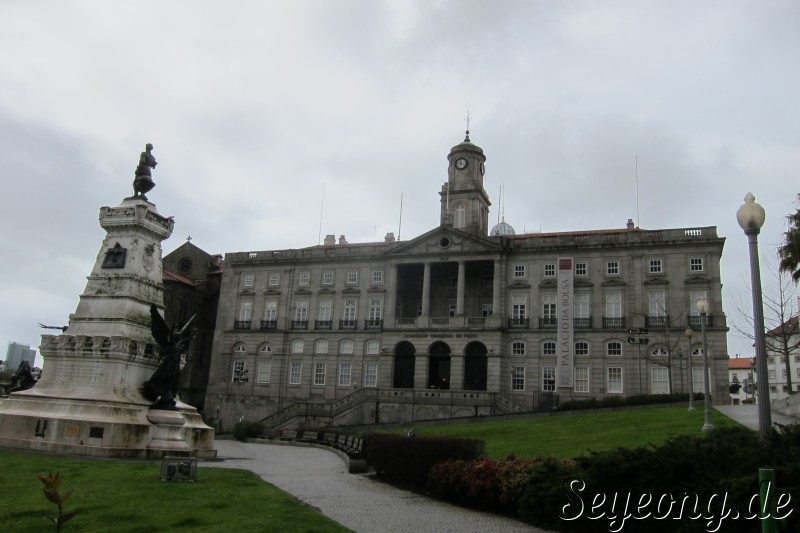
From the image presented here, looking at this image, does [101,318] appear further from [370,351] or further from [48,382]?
[370,351]

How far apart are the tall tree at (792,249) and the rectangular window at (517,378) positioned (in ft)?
104

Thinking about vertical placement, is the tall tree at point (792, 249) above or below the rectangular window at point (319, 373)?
above

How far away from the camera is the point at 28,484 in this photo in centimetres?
1441

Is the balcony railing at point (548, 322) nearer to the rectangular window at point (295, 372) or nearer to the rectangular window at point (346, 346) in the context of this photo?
the rectangular window at point (346, 346)

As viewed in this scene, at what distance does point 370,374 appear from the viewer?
59.7 m

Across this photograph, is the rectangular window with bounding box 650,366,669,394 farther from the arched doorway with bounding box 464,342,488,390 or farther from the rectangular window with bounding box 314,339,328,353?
the rectangular window with bounding box 314,339,328,353

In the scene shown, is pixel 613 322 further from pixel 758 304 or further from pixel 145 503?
pixel 145 503

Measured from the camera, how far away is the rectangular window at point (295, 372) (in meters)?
62.0

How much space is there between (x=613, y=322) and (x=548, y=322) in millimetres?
5201

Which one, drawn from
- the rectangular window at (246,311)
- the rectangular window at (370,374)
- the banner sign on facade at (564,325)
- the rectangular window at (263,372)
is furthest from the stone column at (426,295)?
the rectangular window at (246,311)

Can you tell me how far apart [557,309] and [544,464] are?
4242 cm

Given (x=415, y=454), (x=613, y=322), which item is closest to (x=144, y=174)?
(x=415, y=454)

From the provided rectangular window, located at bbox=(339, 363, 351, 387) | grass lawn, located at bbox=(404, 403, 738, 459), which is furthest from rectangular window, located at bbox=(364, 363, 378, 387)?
grass lawn, located at bbox=(404, 403, 738, 459)

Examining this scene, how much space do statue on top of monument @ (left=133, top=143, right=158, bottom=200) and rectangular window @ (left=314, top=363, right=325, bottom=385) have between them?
37.0m
